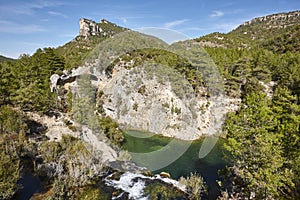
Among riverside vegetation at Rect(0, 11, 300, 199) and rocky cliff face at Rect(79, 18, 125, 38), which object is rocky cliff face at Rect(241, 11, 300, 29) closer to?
rocky cliff face at Rect(79, 18, 125, 38)

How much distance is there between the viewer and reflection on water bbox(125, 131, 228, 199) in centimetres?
1950

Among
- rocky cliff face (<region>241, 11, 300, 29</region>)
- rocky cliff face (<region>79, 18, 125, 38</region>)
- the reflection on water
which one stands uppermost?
rocky cliff face (<region>241, 11, 300, 29</region>)

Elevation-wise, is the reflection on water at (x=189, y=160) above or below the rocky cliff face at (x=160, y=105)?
below

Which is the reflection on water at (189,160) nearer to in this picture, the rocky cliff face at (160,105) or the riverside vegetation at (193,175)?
the riverside vegetation at (193,175)

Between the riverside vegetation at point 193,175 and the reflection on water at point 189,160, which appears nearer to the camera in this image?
the riverside vegetation at point 193,175

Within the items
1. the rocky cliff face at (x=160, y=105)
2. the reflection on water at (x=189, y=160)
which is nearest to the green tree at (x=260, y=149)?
the reflection on water at (x=189, y=160)

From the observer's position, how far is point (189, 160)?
2317cm

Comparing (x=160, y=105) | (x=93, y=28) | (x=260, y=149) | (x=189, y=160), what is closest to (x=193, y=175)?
(x=189, y=160)

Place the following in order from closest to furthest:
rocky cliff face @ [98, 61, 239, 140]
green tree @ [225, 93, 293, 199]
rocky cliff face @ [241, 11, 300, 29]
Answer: green tree @ [225, 93, 293, 199] < rocky cliff face @ [98, 61, 239, 140] < rocky cliff face @ [241, 11, 300, 29]

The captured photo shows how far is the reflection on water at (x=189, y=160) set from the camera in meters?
19.5

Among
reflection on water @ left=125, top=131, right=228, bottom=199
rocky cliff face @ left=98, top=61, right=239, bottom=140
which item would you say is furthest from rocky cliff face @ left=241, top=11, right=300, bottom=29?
reflection on water @ left=125, top=131, right=228, bottom=199

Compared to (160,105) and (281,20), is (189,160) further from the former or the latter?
(281,20)

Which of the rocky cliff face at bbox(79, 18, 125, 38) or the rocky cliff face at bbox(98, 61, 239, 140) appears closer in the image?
the rocky cliff face at bbox(98, 61, 239, 140)

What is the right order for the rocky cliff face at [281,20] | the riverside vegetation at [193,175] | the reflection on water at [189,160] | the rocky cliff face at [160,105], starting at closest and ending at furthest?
the riverside vegetation at [193,175] < the reflection on water at [189,160] < the rocky cliff face at [160,105] < the rocky cliff face at [281,20]
